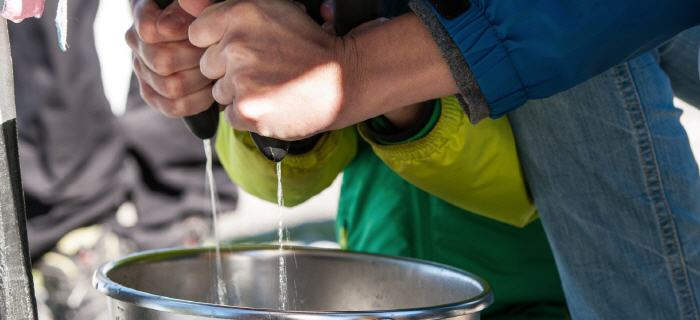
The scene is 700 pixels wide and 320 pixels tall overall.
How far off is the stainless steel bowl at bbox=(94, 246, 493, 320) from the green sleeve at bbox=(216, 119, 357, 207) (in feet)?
0.70

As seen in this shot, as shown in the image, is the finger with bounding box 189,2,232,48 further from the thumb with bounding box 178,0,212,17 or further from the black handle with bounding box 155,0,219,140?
the black handle with bounding box 155,0,219,140

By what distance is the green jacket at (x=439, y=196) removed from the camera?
1.09 metres

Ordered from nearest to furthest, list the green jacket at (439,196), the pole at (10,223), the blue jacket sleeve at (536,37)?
the pole at (10,223) < the blue jacket sleeve at (536,37) < the green jacket at (439,196)

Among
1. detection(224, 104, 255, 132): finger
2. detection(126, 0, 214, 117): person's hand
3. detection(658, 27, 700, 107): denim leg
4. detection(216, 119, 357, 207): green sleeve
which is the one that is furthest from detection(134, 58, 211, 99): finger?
detection(658, 27, 700, 107): denim leg

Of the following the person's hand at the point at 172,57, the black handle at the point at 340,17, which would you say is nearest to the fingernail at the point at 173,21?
the person's hand at the point at 172,57

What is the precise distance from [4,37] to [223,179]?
1966 mm

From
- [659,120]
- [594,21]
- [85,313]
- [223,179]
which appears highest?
[594,21]

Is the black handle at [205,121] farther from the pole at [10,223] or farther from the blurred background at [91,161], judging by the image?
the blurred background at [91,161]

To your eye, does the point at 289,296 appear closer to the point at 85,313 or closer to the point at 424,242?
the point at 424,242

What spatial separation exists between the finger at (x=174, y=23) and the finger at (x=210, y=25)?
2.6 inches

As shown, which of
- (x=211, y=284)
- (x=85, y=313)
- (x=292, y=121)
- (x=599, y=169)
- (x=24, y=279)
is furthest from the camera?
(x=85, y=313)

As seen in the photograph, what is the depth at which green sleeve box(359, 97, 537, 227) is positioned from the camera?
1.08 m

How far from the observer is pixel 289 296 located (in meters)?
0.93

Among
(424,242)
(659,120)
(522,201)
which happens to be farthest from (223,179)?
(659,120)
